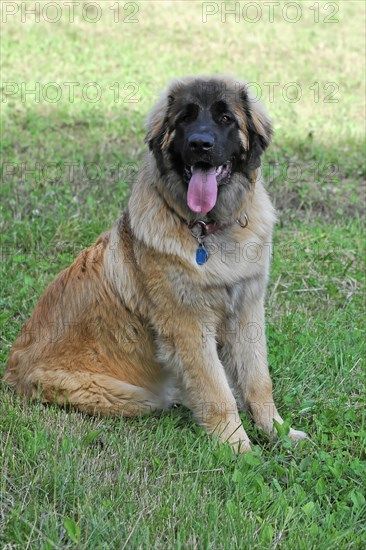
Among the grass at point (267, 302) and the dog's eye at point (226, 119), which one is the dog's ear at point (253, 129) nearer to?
the dog's eye at point (226, 119)

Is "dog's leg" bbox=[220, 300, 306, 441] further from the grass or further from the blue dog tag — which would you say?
the blue dog tag

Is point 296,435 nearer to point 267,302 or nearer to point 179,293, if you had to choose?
point 179,293

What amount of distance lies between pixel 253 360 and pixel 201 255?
68 cm

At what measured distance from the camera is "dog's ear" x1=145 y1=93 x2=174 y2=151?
12.9 ft

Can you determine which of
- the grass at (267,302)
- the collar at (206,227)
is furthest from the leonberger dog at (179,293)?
the grass at (267,302)

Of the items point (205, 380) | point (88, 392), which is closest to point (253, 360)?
point (205, 380)

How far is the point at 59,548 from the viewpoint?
9.25 feet

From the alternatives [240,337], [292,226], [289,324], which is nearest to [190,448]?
[240,337]

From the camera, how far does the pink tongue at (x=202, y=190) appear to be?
12.5 ft

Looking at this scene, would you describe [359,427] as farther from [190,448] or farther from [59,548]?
[59,548]

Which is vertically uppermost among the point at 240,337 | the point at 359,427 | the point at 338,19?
the point at 338,19

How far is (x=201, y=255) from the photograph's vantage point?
3920mm

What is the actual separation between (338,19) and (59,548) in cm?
1250

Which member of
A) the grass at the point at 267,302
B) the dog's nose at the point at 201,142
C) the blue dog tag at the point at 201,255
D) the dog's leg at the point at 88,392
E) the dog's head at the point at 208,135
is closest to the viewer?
the grass at the point at 267,302
